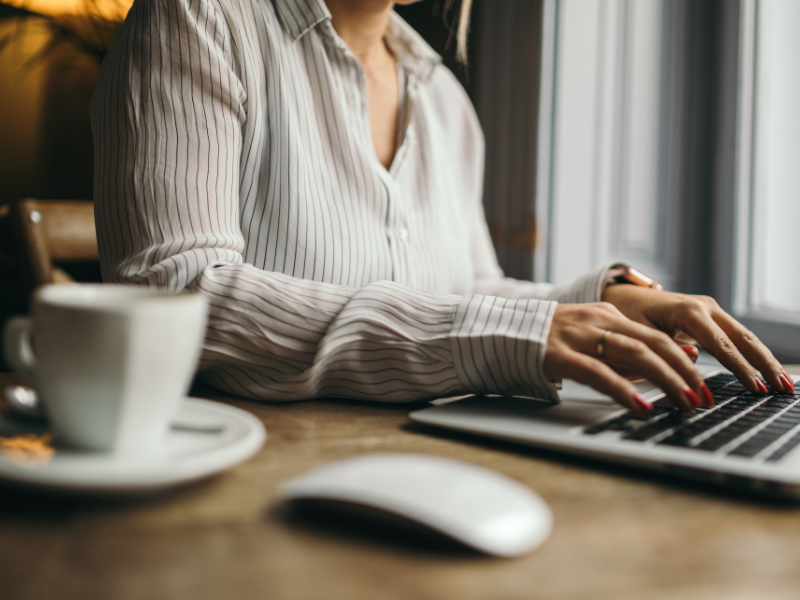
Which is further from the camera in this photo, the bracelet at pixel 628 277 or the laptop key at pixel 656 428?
the bracelet at pixel 628 277

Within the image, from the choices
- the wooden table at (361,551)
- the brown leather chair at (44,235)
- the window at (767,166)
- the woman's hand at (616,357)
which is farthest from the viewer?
the window at (767,166)

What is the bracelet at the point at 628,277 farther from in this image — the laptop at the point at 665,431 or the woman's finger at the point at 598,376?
the woman's finger at the point at 598,376

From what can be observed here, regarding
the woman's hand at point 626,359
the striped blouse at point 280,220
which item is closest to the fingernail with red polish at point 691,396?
the woman's hand at point 626,359

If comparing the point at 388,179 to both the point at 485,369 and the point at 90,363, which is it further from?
the point at 90,363

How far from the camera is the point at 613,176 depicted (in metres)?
1.70

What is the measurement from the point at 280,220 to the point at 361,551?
0.55m

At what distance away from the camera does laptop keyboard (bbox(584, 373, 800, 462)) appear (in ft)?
1.24

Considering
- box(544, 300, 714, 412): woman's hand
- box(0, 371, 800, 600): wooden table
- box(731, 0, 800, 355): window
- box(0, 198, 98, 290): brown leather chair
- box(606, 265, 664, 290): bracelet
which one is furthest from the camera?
box(731, 0, 800, 355): window

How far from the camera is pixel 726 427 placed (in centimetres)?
43

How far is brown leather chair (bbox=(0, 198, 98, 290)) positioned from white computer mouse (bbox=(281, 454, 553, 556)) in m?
1.04

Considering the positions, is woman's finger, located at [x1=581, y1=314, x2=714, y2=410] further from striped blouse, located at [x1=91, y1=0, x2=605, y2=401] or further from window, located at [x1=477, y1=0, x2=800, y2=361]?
window, located at [x1=477, y1=0, x2=800, y2=361]

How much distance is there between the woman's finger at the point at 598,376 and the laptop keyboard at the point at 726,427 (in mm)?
14

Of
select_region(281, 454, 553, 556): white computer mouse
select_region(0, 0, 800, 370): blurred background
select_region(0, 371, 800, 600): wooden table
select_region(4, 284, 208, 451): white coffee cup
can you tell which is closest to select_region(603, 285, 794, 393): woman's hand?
select_region(0, 371, 800, 600): wooden table

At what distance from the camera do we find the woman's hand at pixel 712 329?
23.2 inches
